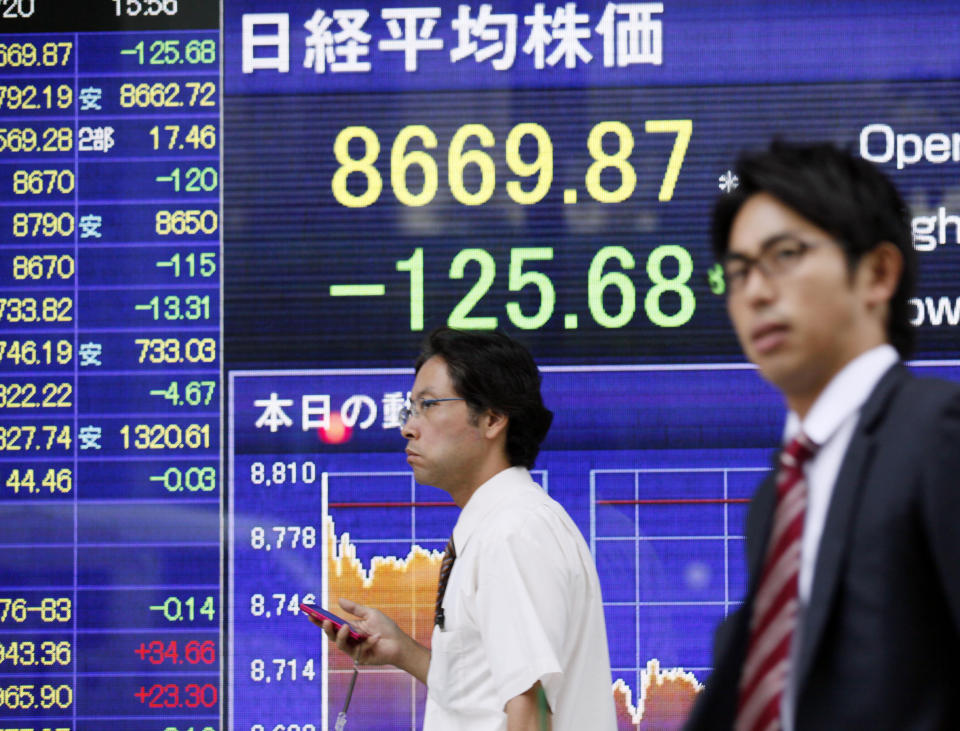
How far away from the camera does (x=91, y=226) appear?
3793 millimetres

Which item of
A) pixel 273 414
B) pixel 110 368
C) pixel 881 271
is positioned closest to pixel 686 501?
pixel 273 414

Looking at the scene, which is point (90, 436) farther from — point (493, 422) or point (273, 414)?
point (493, 422)

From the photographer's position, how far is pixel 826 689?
4.15ft

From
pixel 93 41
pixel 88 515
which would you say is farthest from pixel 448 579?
pixel 93 41

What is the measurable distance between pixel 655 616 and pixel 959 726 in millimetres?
2444

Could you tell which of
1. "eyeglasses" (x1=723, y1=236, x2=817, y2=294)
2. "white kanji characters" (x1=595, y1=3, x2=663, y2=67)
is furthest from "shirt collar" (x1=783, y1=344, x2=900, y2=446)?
"white kanji characters" (x1=595, y1=3, x2=663, y2=67)

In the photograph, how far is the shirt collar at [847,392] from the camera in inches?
53.6

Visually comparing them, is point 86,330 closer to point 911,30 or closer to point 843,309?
point 911,30

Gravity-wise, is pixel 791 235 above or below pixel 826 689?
above

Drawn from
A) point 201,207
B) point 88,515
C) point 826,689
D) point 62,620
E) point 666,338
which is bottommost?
point 62,620

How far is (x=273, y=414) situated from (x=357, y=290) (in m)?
0.42

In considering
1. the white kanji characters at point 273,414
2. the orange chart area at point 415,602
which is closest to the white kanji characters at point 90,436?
the white kanji characters at point 273,414

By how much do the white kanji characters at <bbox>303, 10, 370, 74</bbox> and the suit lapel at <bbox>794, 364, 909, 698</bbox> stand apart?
8.94 ft

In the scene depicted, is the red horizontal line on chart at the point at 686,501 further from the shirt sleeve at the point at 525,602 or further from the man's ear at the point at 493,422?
the shirt sleeve at the point at 525,602
